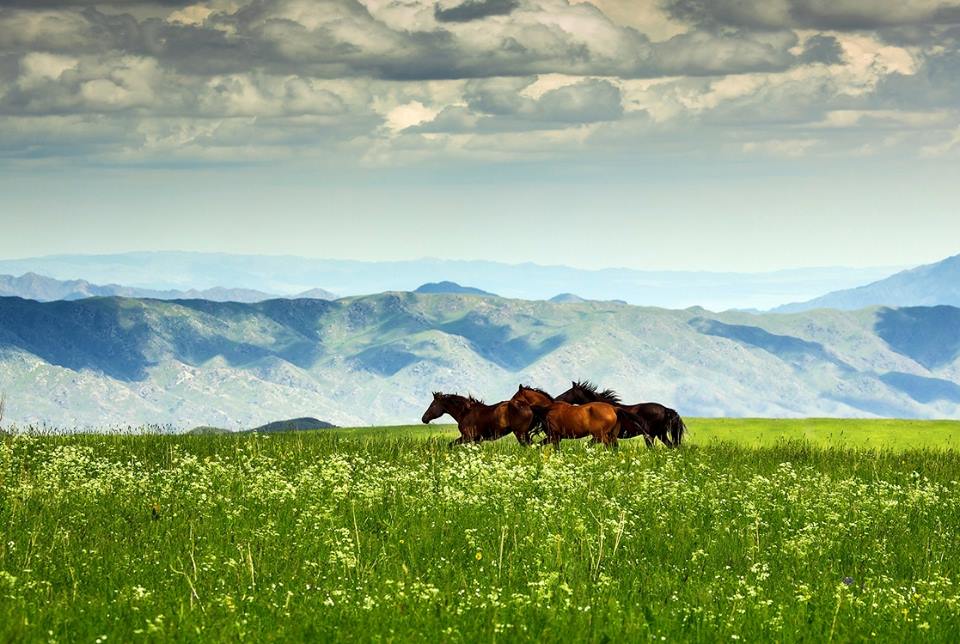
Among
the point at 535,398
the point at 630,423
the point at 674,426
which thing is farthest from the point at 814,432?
the point at 535,398

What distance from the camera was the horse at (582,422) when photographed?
99.3 ft

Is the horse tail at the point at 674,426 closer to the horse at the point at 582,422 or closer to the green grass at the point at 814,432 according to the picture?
the green grass at the point at 814,432

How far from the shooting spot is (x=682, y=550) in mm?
17750

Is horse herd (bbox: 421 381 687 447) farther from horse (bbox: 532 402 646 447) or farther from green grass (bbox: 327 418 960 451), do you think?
green grass (bbox: 327 418 960 451)

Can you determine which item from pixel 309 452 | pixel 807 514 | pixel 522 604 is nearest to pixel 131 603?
pixel 522 604

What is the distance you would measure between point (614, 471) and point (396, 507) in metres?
6.34

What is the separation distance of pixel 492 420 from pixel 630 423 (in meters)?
3.64

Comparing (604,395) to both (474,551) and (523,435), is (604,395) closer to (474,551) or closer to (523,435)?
(523,435)

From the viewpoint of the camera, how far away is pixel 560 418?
30.3 meters

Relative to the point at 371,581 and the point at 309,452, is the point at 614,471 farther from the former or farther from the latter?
the point at 371,581

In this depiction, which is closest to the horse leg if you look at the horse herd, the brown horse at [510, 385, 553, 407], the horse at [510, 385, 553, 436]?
the horse herd

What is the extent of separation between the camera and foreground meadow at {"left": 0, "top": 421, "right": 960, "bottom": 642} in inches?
511

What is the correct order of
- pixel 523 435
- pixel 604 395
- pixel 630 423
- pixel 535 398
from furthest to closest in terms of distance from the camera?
pixel 604 395 < pixel 535 398 < pixel 630 423 < pixel 523 435

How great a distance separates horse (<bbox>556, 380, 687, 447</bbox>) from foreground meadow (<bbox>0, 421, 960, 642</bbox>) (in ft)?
13.0
